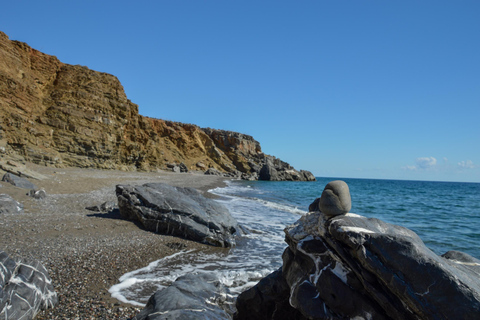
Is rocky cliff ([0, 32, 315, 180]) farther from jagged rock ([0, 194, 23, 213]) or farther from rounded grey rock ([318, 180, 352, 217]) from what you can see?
rounded grey rock ([318, 180, 352, 217])

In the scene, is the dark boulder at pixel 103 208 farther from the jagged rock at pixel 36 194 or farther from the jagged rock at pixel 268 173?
the jagged rock at pixel 268 173

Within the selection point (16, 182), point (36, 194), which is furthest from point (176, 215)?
point (16, 182)

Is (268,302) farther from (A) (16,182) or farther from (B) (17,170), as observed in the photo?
(B) (17,170)

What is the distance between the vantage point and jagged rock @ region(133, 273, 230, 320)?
3293 millimetres

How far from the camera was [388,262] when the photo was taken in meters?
2.46

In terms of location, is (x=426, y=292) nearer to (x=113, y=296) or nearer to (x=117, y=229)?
(x=113, y=296)

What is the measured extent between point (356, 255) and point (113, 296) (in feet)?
12.1

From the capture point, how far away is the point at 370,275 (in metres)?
2.62

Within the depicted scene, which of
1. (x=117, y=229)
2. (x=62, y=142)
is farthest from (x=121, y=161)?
→ (x=117, y=229)

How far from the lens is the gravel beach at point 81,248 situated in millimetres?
3955

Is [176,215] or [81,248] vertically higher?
[176,215]

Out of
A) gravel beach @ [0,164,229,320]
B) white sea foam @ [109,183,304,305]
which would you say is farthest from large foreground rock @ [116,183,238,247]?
white sea foam @ [109,183,304,305]

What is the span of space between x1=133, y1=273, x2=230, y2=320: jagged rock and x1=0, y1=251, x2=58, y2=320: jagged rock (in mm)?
1276

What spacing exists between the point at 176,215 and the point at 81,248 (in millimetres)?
2875
